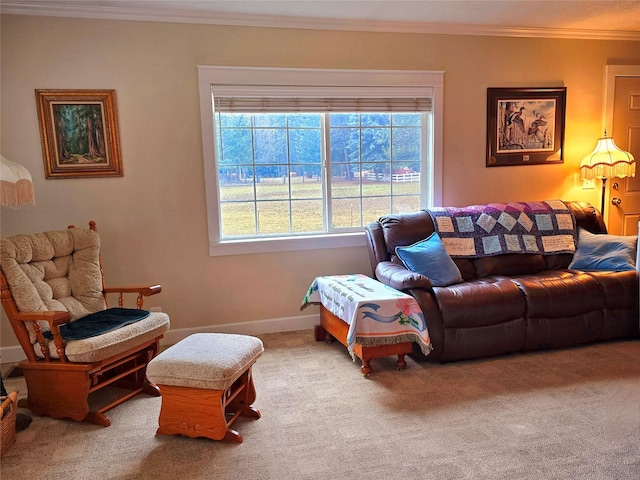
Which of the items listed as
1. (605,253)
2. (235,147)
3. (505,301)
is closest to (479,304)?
(505,301)

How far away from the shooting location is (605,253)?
12.4ft

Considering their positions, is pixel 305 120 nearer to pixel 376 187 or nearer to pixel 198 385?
pixel 376 187

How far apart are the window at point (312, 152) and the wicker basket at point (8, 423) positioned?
1.70 m

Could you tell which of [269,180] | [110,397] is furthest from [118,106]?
[110,397]

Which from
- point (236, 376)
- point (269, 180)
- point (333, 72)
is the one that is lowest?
A: point (236, 376)

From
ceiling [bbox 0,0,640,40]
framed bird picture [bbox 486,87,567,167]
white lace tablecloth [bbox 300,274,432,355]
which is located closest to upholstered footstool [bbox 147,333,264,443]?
white lace tablecloth [bbox 300,274,432,355]

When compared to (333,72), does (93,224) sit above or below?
below

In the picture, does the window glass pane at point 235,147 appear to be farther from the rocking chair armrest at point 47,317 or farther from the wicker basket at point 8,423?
the wicker basket at point 8,423

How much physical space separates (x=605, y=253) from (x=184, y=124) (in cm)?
329

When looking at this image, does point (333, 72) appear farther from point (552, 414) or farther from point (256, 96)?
point (552, 414)

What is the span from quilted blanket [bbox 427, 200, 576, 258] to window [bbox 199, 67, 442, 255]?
1.54 ft

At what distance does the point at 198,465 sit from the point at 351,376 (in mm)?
1192

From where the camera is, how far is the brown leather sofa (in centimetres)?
324

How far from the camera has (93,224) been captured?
130 inches
